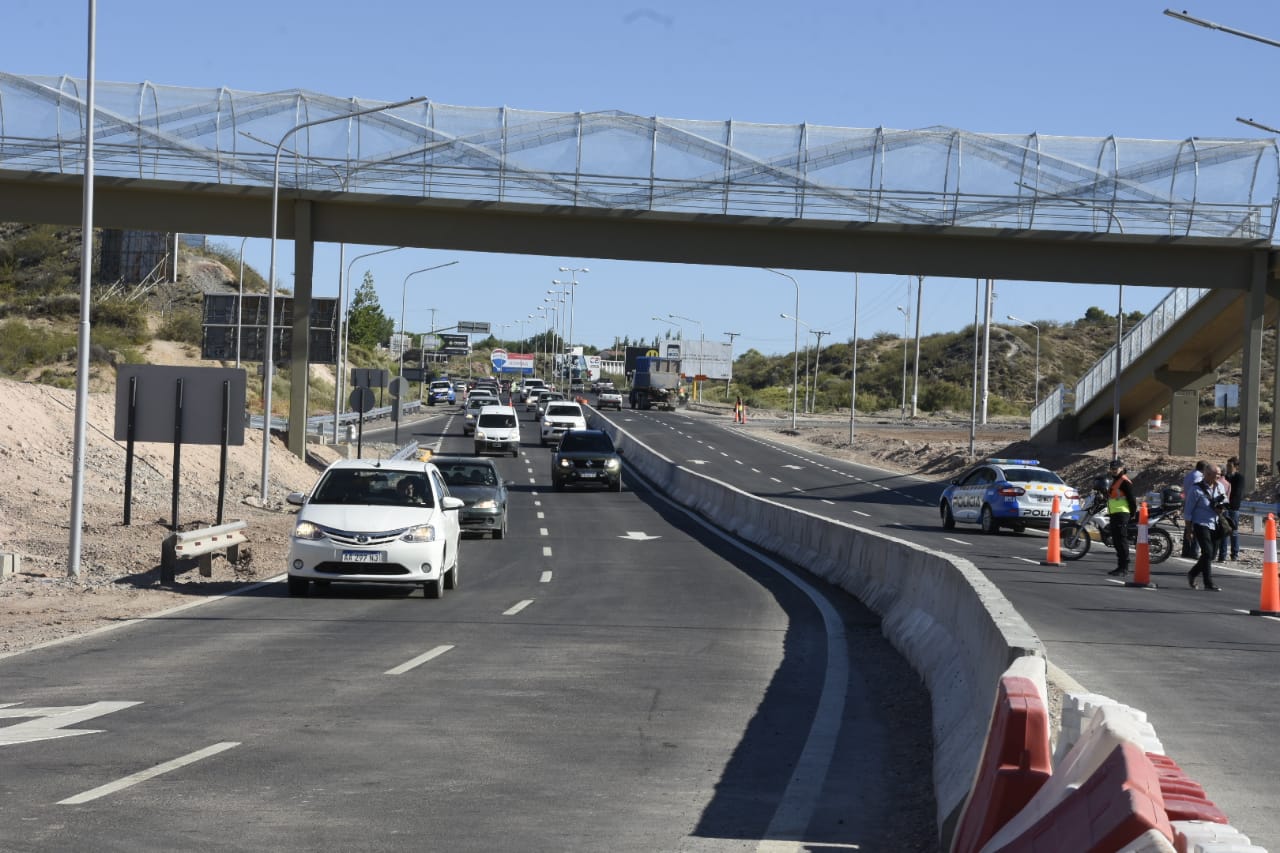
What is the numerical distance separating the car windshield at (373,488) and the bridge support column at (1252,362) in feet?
91.3

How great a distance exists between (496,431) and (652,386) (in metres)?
57.9

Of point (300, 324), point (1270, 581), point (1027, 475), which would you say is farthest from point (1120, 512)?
point (300, 324)

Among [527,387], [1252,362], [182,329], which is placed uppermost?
[182,329]

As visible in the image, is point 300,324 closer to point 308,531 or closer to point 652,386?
point 308,531

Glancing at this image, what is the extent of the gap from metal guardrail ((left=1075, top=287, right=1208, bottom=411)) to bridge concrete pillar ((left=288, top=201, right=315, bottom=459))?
24.6 m

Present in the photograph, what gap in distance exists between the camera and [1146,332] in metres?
50.0

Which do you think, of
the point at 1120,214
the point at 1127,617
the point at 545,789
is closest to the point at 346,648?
the point at 545,789

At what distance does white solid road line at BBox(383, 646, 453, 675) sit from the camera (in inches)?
499

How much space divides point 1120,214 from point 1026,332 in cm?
13769

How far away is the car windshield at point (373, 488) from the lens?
19.6 meters

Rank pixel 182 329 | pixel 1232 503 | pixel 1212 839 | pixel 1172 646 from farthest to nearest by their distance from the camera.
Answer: pixel 182 329, pixel 1232 503, pixel 1172 646, pixel 1212 839

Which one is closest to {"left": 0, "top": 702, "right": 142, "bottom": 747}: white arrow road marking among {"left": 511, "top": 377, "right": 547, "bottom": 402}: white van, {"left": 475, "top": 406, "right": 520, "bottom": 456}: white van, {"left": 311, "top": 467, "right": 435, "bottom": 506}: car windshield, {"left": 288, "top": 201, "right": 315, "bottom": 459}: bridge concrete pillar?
{"left": 311, "top": 467, "right": 435, "bottom": 506}: car windshield

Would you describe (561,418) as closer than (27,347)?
Yes

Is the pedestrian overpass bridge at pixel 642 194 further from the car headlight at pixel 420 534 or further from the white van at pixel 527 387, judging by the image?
the white van at pixel 527 387
